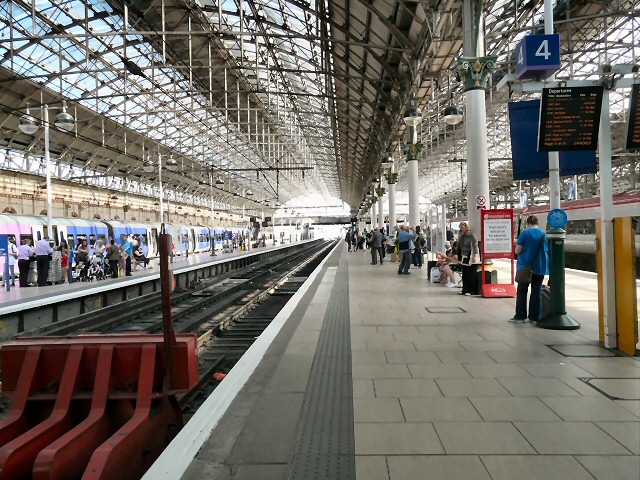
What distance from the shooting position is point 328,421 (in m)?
3.53

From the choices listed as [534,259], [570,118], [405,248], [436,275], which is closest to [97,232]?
[405,248]

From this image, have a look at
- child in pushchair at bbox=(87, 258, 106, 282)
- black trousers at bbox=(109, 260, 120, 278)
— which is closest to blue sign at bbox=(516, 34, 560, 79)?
black trousers at bbox=(109, 260, 120, 278)

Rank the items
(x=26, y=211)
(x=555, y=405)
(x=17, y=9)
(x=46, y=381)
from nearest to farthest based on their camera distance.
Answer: (x=555, y=405), (x=46, y=381), (x=17, y=9), (x=26, y=211)

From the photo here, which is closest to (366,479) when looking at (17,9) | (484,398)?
(484,398)

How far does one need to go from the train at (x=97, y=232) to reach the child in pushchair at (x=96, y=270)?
1.50 m

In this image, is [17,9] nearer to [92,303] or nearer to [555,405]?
[92,303]

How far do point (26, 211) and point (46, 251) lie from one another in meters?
16.3

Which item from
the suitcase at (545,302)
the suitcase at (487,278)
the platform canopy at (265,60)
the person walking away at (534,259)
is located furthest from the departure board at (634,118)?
the platform canopy at (265,60)

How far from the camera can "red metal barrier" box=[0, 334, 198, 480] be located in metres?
3.96

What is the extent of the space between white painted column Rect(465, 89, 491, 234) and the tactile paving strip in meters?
5.76

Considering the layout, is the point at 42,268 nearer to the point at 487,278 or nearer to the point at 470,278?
the point at 470,278

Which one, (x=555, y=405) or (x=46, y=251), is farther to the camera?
(x=46, y=251)

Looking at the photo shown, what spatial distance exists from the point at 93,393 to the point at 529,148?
21.3 ft

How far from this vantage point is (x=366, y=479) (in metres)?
2.67
